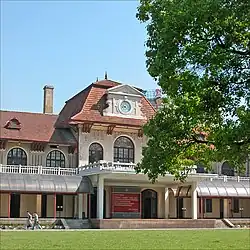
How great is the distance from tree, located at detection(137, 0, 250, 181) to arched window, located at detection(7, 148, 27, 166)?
1186 inches

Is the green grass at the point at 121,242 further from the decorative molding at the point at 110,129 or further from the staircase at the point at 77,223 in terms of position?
the decorative molding at the point at 110,129

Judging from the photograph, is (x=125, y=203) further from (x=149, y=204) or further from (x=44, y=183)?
(x=44, y=183)

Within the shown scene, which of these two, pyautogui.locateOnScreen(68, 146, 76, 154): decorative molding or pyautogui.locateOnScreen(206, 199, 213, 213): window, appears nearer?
pyautogui.locateOnScreen(68, 146, 76, 154): decorative molding

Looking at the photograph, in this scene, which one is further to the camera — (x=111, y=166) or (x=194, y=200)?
(x=194, y=200)

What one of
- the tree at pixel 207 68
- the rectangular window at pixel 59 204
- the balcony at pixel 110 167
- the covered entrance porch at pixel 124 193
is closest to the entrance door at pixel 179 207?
the covered entrance porch at pixel 124 193

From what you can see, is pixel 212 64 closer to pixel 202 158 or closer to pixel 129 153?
pixel 202 158

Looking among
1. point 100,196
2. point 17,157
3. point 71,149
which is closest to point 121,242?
point 100,196

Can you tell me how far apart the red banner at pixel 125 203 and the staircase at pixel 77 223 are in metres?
3.39

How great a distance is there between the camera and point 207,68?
14680 mm

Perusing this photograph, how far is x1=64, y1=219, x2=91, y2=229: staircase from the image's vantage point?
1628 inches

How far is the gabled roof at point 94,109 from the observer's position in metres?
46.4

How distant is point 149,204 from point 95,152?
6.38 meters

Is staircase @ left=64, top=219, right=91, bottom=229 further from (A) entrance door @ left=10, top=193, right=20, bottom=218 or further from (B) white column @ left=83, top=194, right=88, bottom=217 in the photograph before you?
(A) entrance door @ left=10, top=193, right=20, bottom=218

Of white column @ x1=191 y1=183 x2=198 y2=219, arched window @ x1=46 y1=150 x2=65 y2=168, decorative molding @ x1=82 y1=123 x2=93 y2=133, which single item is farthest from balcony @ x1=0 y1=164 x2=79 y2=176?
white column @ x1=191 y1=183 x2=198 y2=219
